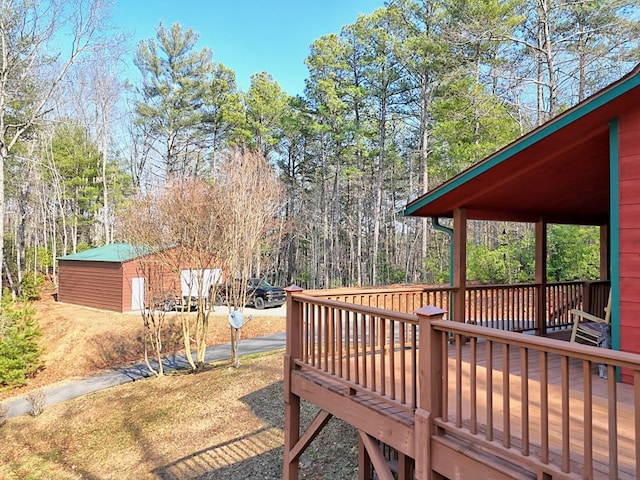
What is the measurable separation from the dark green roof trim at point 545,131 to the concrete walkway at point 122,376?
855 cm

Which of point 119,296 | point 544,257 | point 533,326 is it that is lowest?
point 119,296

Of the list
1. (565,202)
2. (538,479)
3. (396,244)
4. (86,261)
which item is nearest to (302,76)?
(396,244)

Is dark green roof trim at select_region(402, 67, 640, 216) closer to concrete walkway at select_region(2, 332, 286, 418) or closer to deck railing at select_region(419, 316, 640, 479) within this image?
deck railing at select_region(419, 316, 640, 479)

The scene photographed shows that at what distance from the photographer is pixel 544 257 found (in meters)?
6.15

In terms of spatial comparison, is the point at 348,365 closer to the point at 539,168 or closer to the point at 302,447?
the point at 302,447

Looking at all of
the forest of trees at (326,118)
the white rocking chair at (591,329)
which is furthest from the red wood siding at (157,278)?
the white rocking chair at (591,329)

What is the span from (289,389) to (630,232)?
353 centimetres

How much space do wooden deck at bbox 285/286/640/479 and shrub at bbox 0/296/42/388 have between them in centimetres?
1113

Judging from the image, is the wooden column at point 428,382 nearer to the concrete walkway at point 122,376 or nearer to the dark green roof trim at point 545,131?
the dark green roof trim at point 545,131

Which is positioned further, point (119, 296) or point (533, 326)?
point (119, 296)

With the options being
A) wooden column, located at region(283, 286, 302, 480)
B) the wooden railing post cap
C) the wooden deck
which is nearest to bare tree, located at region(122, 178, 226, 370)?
wooden column, located at region(283, 286, 302, 480)

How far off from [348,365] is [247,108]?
23686mm

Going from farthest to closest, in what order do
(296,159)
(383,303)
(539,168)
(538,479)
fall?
(296,159) < (383,303) < (539,168) < (538,479)

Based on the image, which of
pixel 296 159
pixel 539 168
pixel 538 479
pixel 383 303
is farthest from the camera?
pixel 296 159
